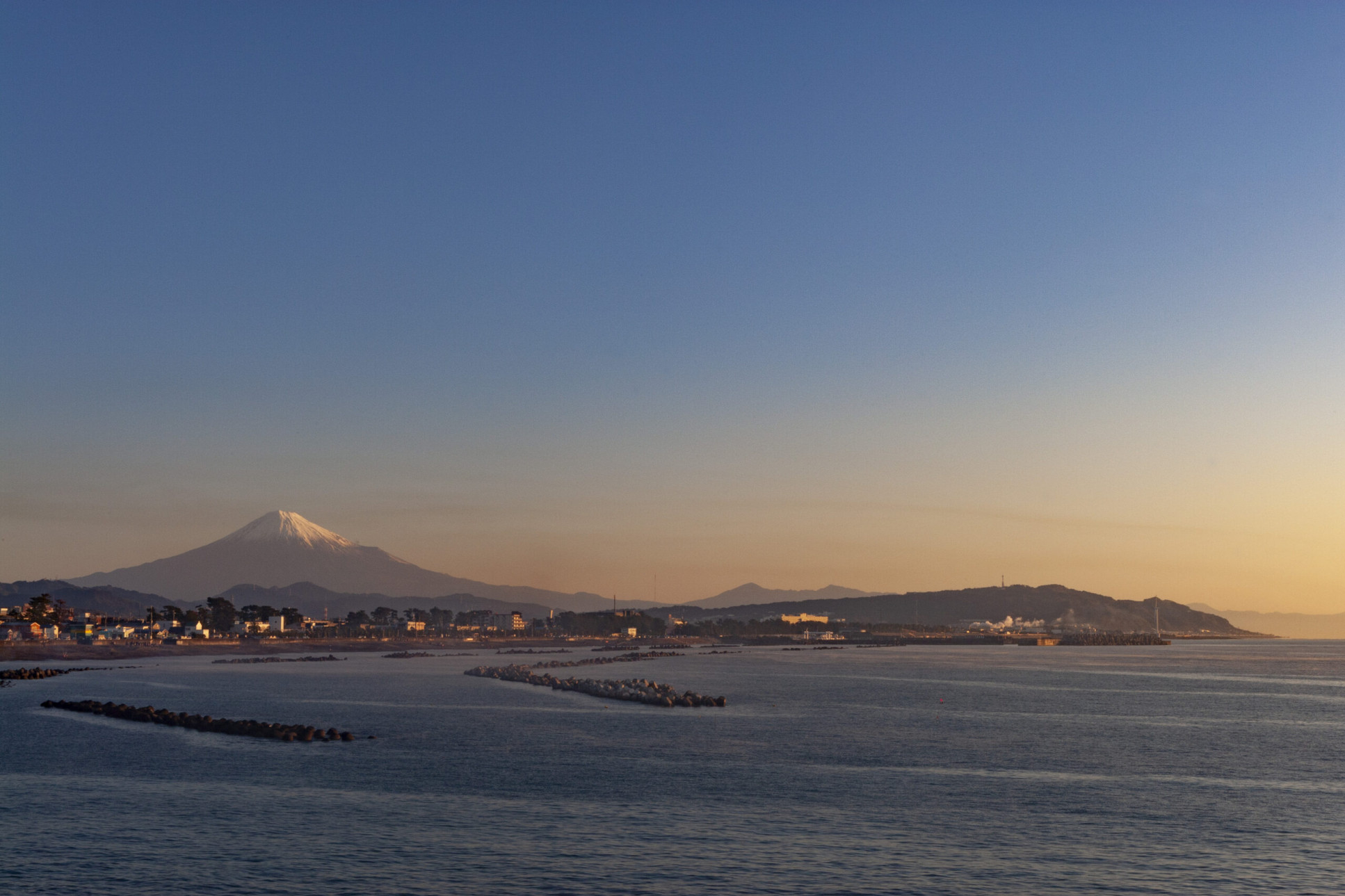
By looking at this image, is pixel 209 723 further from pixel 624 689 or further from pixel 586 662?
pixel 586 662

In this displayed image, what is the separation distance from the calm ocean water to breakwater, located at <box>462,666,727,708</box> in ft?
12.2

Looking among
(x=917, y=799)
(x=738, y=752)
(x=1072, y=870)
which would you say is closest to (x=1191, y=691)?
(x=738, y=752)

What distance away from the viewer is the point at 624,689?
95938 millimetres

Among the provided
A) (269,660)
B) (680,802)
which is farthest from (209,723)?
(269,660)

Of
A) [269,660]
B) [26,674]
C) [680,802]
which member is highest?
[680,802]

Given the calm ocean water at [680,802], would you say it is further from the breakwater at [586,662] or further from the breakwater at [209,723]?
the breakwater at [586,662]

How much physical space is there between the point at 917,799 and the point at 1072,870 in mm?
11479

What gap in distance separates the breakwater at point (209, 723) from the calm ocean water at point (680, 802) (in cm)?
168

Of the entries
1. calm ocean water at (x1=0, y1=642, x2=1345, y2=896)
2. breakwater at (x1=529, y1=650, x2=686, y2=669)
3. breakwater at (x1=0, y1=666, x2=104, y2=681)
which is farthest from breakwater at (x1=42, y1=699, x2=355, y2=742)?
breakwater at (x1=529, y1=650, x2=686, y2=669)

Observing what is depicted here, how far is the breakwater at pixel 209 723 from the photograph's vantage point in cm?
6003

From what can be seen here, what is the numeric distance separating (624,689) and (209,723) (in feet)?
128

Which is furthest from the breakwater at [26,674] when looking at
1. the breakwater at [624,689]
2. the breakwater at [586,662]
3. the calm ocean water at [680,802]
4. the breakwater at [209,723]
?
the breakwater at [586,662]

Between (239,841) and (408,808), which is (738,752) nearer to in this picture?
(408,808)

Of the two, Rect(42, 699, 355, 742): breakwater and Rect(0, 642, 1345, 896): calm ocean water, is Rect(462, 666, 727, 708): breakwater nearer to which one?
Rect(0, 642, 1345, 896): calm ocean water
